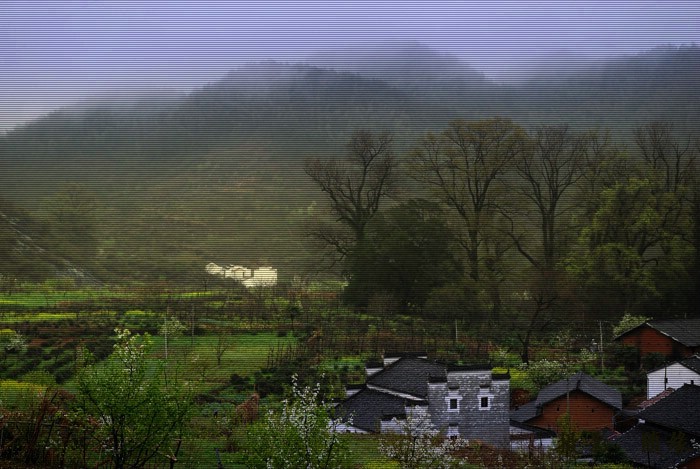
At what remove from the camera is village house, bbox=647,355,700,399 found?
6336mm

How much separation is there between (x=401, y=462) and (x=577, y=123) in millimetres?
7649

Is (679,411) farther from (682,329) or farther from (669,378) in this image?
(682,329)

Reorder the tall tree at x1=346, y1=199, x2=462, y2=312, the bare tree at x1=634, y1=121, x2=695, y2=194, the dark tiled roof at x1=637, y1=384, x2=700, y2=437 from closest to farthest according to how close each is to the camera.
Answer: the dark tiled roof at x1=637, y1=384, x2=700, y2=437
the tall tree at x1=346, y1=199, x2=462, y2=312
the bare tree at x1=634, y1=121, x2=695, y2=194

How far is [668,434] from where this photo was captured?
17.7 ft

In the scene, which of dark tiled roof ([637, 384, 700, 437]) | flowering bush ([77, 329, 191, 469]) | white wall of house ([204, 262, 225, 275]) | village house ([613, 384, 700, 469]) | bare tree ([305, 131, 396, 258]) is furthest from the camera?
white wall of house ([204, 262, 225, 275])

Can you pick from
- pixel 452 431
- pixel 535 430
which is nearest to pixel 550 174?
pixel 535 430

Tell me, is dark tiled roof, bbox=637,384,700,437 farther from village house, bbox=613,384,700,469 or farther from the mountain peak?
the mountain peak

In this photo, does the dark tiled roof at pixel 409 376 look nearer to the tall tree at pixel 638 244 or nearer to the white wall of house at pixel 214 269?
the tall tree at pixel 638 244

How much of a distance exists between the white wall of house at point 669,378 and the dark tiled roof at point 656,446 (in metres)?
0.96

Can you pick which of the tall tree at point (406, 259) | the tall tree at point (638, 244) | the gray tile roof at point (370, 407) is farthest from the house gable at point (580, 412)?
the tall tree at point (406, 259)

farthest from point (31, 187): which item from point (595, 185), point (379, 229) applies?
point (595, 185)

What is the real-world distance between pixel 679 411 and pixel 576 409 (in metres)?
0.79

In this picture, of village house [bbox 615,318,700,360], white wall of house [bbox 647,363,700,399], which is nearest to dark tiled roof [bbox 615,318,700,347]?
village house [bbox 615,318,700,360]

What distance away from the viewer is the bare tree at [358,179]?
9523 mm
